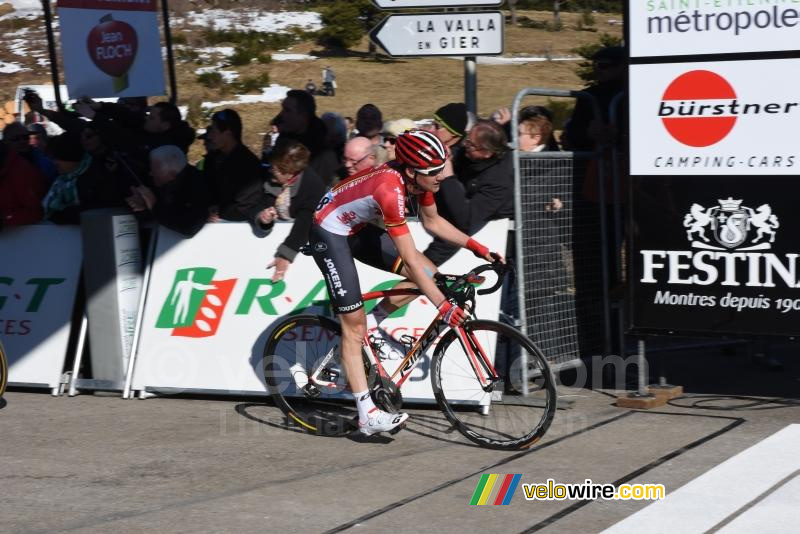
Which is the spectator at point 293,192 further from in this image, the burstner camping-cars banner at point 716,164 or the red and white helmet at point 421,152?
the burstner camping-cars banner at point 716,164

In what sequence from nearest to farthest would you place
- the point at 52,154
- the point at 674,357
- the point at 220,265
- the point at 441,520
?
1. the point at 441,520
2. the point at 220,265
3. the point at 52,154
4. the point at 674,357

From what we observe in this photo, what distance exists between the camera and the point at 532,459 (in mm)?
6578

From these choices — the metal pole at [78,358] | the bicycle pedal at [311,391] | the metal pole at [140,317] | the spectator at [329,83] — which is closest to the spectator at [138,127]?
the metal pole at [140,317]

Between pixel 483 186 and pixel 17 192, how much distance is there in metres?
3.63

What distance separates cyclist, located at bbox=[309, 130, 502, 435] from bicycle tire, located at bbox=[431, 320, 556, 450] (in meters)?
0.30

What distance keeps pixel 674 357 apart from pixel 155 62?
18.8 feet

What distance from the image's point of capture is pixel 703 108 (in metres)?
7.24

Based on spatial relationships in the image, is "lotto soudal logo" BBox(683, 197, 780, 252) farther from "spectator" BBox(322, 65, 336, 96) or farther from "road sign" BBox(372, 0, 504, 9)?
"spectator" BBox(322, 65, 336, 96)

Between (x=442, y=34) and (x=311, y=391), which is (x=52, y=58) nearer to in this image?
(x=442, y=34)

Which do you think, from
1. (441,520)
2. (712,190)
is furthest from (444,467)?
(712,190)

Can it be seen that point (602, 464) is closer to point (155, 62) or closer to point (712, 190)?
point (712, 190)

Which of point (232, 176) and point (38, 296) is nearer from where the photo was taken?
point (232, 176)

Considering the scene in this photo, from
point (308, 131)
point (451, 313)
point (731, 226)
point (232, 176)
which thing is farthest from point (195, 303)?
point (731, 226)

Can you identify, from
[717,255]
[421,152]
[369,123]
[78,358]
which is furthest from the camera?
[369,123]
